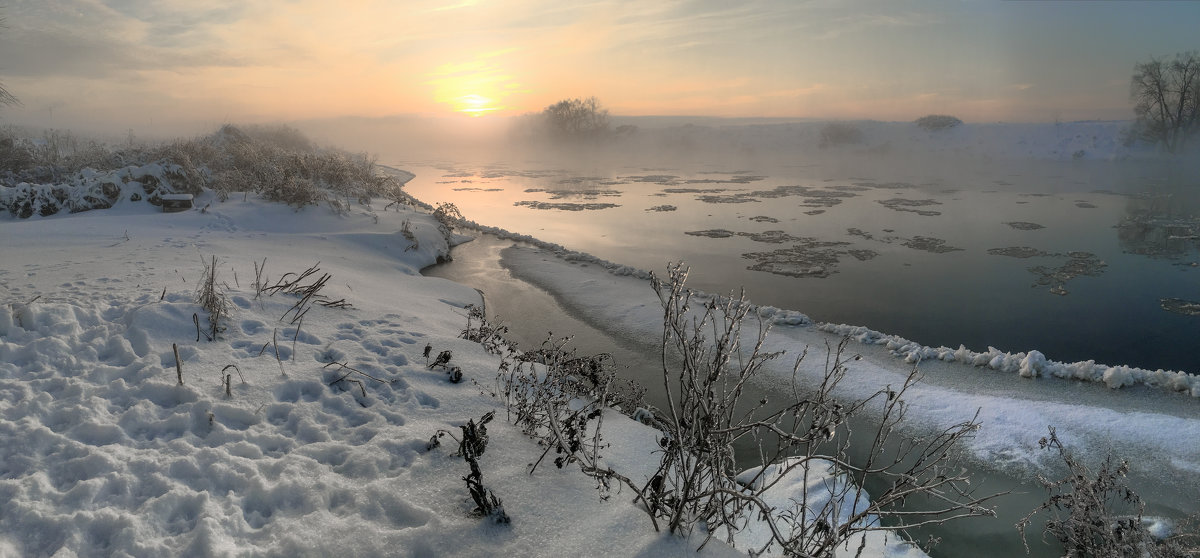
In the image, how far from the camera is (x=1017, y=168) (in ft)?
116

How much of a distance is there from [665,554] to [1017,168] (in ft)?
141

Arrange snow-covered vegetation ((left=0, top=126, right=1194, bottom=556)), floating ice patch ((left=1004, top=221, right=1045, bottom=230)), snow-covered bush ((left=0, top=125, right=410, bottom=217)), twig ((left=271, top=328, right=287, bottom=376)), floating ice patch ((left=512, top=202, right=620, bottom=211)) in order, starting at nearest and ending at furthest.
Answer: snow-covered vegetation ((left=0, top=126, right=1194, bottom=556)) → twig ((left=271, top=328, right=287, bottom=376)) → snow-covered bush ((left=0, top=125, right=410, bottom=217)) → floating ice patch ((left=1004, top=221, right=1045, bottom=230)) → floating ice patch ((left=512, top=202, right=620, bottom=211))

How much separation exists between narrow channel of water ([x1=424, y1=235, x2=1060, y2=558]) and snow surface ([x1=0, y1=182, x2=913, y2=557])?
787 millimetres

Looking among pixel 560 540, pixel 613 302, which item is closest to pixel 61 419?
pixel 560 540

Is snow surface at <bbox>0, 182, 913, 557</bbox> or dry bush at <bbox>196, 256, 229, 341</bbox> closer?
snow surface at <bbox>0, 182, 913, 557</bbox>

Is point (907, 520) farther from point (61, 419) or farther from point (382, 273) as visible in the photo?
point (382, 273)

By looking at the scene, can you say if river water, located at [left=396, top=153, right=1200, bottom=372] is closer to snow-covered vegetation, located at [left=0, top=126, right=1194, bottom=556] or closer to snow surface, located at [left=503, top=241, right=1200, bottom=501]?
snow surface, located at [left=503, top=241, right=1200, bottom=501]

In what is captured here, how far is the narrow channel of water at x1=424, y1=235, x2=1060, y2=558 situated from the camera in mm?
4023

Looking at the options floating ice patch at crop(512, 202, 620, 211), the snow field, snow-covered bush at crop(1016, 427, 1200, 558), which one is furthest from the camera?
floating ice patch at crop(512, 202, 620, 211)

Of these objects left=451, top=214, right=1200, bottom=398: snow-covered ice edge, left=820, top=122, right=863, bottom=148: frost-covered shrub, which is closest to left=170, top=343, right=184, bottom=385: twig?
left=451, top=214, right=1200, bottom=398: snow-covered ice edge

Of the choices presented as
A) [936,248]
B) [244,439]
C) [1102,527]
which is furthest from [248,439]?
[936,248]

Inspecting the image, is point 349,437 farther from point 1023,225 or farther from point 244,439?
point 1023,225

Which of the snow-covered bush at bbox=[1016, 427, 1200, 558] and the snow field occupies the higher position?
the snow field

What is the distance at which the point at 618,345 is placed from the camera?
25.4 ft
